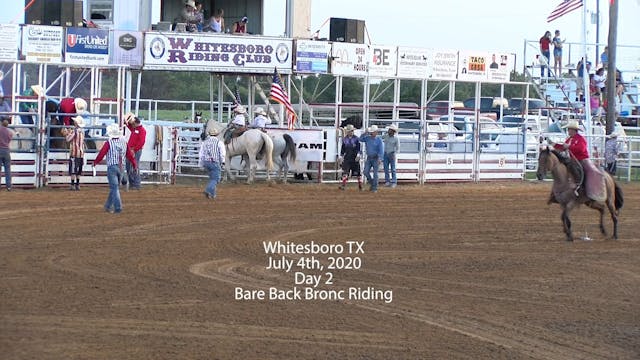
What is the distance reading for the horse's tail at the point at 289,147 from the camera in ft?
90.0

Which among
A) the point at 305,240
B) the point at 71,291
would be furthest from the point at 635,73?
the point at 71,291

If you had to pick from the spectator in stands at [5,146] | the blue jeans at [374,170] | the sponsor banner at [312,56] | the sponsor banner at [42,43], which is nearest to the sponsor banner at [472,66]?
the sponsor banner at [312,56]

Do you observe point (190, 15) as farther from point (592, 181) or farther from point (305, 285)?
point (305, 285)

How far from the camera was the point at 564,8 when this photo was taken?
113 feet

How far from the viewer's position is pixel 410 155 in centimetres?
2912

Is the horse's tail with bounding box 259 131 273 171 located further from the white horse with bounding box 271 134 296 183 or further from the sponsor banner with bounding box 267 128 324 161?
the sponsor banner with bounding box 267 128 324 161

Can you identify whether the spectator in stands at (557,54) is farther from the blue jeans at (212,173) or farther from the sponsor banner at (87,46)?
the blue jeans at (212,173)

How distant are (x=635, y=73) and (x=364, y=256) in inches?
1169

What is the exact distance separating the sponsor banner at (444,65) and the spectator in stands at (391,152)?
4.46 meters

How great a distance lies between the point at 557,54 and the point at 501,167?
930 cm

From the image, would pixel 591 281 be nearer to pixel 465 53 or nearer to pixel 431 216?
pixel 431 216

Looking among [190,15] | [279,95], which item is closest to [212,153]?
[279,95]

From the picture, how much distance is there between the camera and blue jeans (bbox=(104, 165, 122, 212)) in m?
18.8

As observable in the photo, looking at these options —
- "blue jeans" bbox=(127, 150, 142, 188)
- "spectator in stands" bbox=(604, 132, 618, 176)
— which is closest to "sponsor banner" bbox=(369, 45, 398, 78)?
"spectator in stands" bbox=(604, 132, 618, 176)
